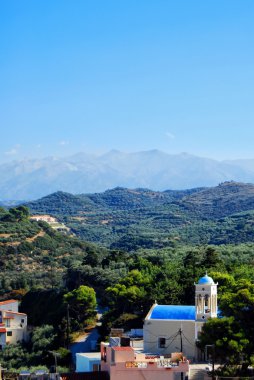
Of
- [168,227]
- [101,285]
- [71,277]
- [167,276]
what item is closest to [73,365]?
[167,276]

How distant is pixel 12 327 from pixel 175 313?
16682 millimetres

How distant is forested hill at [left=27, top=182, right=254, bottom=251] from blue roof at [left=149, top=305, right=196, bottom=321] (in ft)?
185

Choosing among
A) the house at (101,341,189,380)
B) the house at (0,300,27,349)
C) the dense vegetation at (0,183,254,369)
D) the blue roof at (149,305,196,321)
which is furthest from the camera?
the house at (0,300,27,349)

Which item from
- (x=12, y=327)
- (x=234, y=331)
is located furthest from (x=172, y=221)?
(x=234, y=331)

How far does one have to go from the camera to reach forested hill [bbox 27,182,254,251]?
105375 millimetres

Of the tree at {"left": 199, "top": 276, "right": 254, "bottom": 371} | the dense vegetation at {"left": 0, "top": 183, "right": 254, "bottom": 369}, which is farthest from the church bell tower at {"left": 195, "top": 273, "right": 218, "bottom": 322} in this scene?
the tree at {"left": 199, "top": 276, "right": 254, "bottom": 371}

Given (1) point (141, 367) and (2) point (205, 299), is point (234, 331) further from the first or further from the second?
(2) point (205, 299)

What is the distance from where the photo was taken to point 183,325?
3541cm

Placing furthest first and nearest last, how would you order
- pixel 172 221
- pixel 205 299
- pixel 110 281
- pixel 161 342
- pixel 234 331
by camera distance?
1. pixel 172 221
2. pixel 110 281
3. pixel 161 342
4. pixel 205 299
5. pixel 234 331

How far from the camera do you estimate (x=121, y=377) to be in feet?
96.0

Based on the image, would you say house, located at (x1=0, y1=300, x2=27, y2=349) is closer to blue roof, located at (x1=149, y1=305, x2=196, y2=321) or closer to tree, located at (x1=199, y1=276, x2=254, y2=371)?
blue roof, located at (x1=149, y1=305, x2=196, y2=321)

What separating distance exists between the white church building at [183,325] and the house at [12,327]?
1525 centimetres

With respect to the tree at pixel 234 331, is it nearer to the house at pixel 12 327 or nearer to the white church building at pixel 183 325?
the white church building at pixel 183 325

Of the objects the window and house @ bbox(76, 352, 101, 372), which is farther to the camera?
the window
